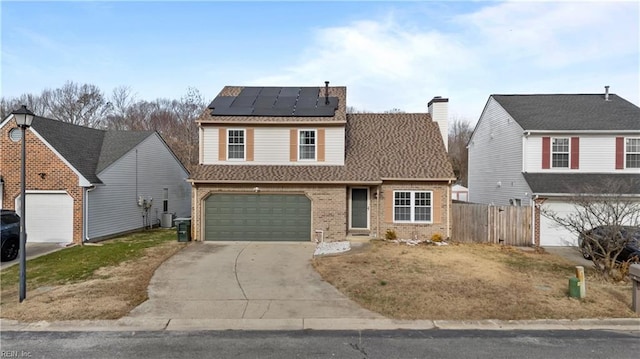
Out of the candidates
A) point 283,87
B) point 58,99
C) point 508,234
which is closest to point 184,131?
point 58,99

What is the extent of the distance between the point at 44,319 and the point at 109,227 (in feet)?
38.5

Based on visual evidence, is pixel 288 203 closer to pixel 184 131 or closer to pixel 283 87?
pixel 283 87

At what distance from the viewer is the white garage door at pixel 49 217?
1576cm

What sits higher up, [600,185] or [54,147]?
[54,147]

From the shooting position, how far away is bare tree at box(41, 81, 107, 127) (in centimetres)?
4156

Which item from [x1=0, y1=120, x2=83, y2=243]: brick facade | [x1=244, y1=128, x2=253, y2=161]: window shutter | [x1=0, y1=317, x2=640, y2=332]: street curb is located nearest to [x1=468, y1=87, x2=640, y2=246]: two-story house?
[x1=0, y1=317, x2=640, y2=332]: street curb

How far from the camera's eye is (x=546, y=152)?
1750 cm

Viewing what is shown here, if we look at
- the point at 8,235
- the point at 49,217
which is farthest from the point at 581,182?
the point at 49,217

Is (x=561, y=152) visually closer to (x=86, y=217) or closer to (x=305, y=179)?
(x=305, y=179)

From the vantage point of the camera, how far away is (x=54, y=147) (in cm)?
1588

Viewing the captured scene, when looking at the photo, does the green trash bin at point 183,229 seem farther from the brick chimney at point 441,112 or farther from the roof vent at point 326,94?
the brick chimney at point 441,112

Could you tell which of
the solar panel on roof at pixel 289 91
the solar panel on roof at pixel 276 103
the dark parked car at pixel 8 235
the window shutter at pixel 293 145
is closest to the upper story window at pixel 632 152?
the solar panel on roof at pixel 276 103

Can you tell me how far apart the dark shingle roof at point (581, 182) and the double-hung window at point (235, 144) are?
1316 centimetres

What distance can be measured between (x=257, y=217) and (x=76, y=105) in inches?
1494
